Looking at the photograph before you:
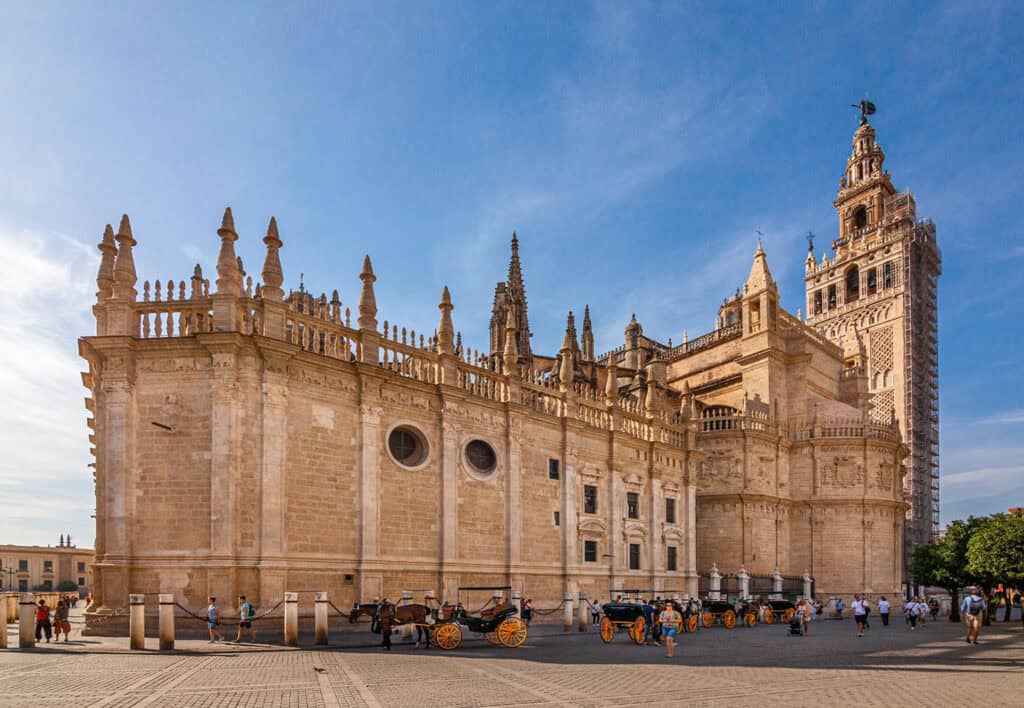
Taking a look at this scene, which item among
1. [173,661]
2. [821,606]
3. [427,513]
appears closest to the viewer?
[173,661]

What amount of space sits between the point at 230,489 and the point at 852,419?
125ft

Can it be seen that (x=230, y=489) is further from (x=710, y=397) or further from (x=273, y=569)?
(x=710, y=397)

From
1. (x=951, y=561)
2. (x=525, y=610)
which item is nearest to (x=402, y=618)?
(x=525, y=610)

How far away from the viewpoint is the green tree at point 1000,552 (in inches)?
1227

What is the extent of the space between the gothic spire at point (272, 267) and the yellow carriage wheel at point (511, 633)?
417 inches

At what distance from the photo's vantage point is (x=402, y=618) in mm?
20031

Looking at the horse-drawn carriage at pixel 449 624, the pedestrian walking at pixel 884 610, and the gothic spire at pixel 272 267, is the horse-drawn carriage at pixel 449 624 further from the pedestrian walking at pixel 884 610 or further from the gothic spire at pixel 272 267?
the pedestrian walking at pixel 884 610

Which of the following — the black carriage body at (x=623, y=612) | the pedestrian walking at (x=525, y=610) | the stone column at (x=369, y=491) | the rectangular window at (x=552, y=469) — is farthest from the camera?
the rectangular window at (x=552, y=469)

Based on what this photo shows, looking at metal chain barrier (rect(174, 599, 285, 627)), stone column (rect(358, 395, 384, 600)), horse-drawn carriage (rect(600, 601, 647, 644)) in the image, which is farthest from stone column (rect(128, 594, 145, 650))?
horse-drawn carriage (rect(600, 601, 647, 644))

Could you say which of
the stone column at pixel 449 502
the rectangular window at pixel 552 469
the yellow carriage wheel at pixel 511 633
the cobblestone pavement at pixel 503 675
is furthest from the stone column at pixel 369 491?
the rectangular window at pixel 552 469

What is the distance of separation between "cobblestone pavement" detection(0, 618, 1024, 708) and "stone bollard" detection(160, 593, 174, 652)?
0.39 metres

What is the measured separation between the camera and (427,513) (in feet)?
85.7

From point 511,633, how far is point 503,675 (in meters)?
4.76

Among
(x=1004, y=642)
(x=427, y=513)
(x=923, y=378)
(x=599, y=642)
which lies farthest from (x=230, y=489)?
(x=923, y=378)
